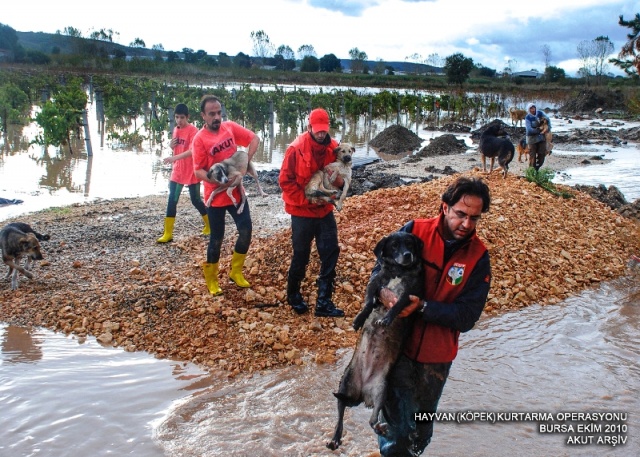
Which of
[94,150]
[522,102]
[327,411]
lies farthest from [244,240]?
[522,102]

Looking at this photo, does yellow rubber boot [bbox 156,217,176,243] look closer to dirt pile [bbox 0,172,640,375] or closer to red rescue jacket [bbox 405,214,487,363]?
dirt pile [bbox 0,172,640,375]

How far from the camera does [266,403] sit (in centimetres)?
411

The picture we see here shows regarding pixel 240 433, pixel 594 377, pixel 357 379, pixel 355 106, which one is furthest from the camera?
pixel 355 106

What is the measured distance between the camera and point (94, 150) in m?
17.1

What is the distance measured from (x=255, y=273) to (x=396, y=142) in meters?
16.5

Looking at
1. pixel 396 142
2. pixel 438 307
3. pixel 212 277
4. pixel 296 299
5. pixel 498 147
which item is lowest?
pixel 296 299

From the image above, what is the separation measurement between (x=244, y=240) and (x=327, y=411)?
2.06 m

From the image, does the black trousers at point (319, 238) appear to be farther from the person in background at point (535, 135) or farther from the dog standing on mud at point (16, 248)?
the person in background at point (535, 135)

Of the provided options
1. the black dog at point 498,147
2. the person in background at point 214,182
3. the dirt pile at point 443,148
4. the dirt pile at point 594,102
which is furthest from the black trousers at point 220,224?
the dirt pile at point 594,102

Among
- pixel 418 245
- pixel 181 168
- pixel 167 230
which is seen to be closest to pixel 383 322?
pixel 418 245

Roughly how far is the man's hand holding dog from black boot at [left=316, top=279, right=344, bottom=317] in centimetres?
249

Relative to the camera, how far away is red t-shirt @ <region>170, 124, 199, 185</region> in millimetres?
7066

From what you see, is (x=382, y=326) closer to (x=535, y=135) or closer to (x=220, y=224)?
(x=220, y=224)

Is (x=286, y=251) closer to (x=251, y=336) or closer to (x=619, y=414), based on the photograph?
(x=251, y=336)
